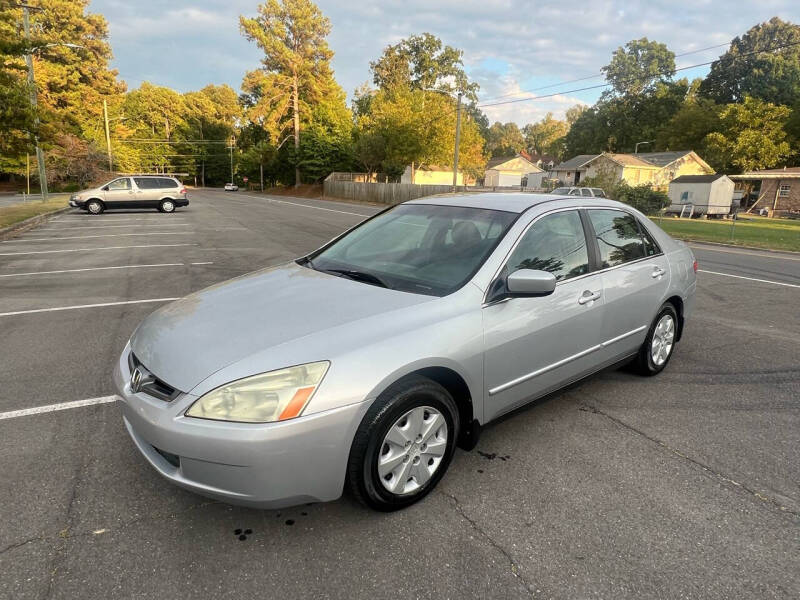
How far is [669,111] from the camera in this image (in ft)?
227

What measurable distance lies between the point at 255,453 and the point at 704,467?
2650mm

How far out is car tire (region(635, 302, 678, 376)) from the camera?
4262mm

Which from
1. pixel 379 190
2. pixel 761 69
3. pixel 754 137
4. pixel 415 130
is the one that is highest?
pixel 761 69

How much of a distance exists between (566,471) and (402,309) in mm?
1413

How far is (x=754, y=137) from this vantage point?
1833 inches

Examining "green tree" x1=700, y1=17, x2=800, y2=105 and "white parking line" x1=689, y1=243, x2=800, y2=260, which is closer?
"white parking line" x1=689, y1=243, x2=800, y2=260

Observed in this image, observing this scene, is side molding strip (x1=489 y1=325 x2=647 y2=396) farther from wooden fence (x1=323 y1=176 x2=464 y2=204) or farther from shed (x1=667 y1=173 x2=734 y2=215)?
shed (x1=667 y1=173 x2=734 y2=215)

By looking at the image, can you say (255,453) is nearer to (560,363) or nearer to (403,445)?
(403,445)

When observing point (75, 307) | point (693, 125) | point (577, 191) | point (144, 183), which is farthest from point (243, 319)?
point (693, 125)

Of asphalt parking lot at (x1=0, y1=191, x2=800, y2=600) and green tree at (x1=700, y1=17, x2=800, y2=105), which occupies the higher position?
green tree at (x1=700, y1=17, x2=800, y2=105)

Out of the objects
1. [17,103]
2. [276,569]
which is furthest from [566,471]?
[17,103]

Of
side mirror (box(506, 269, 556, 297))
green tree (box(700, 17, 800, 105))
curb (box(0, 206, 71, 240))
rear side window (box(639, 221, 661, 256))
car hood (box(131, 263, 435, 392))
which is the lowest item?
curb (box(0, 206, 71, 240))

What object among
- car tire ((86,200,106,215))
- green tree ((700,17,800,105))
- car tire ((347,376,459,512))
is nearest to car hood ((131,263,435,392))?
car tire ((347,376,459,512))

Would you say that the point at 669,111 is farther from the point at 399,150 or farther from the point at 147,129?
the point at 147,129
